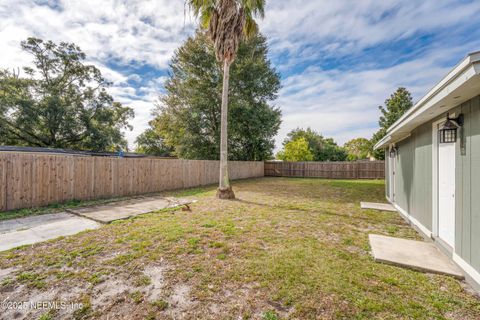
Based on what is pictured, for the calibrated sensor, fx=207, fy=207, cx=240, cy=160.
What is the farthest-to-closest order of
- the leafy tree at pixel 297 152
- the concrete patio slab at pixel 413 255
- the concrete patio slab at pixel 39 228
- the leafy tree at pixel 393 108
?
the leafy tree at pixel 297 152 → the leafy tree at pixel 393 108 → the concrete patio slab at pixel 39 228 → the concrete patio slab at pixel 413 255

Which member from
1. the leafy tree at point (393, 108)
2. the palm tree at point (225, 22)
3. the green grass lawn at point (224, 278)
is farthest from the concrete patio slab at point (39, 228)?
the leafy tree at point (393, 108)

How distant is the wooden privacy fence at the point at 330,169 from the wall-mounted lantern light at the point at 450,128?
16314 millimetres

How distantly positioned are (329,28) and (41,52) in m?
19.6

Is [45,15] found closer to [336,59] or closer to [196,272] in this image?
[196,272]

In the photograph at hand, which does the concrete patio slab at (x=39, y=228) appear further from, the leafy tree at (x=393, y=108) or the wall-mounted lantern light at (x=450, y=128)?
the leafy tree at (x=393, y=108)

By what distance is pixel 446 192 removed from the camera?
11.1 feet

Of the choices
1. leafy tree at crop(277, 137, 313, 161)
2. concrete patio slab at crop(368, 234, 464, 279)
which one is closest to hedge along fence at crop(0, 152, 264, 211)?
concrete patio slab at crop(368, 234, 464, 279)

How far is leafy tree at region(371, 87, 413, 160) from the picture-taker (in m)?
20.2

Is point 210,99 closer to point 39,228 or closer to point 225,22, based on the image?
point 225,22

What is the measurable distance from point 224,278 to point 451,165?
12.5 feet

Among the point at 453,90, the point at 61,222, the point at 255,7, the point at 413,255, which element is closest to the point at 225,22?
the point at 255,7

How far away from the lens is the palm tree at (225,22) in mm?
7746

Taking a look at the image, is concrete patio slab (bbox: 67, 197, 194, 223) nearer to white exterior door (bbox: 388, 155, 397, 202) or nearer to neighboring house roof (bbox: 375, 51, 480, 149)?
neighboring house roof (bbox: 375, 51, 480, 149)

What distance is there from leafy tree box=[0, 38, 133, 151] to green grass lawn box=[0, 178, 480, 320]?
52.3ft
